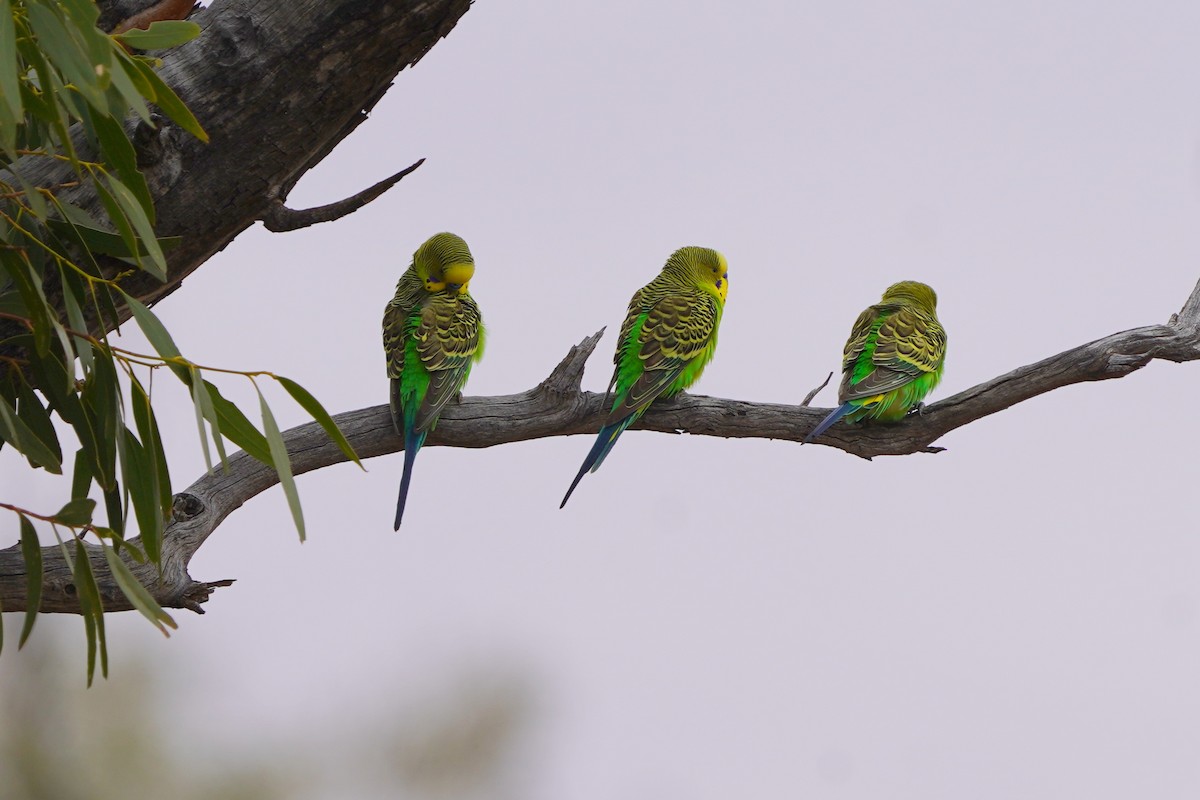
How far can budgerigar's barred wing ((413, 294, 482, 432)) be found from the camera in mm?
2607

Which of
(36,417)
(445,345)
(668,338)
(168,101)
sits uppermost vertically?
(668,338)

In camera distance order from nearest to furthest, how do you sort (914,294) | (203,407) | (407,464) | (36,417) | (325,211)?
(203,407)
(36,417)
(325,211)
(407,464)
(914,294)

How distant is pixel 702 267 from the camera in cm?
338

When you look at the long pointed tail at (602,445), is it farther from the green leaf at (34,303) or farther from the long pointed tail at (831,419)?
the green leaf at (34,303)

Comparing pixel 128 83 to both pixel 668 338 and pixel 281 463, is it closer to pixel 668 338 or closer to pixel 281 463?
pixel 281 463

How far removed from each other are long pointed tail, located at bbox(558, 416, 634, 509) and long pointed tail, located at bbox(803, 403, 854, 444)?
1.32ft

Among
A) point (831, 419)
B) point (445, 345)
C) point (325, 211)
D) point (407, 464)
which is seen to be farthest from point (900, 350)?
point (325, 211)

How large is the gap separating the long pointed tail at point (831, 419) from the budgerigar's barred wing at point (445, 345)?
790mm

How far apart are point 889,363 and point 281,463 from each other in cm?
173

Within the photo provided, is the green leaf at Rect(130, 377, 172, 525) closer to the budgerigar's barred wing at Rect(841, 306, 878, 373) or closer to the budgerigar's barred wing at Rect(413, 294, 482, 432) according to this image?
the budgerigar's barred wing at Rect(413, 294, 482, 432)

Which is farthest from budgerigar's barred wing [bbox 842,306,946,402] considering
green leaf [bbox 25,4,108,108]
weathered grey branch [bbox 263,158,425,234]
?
green leaf [bbox 25,4,108,108]

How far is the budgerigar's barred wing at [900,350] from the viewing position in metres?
2.73

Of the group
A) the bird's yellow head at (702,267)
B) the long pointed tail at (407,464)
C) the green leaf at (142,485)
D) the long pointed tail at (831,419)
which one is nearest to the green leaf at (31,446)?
the green leaf at (142,485)

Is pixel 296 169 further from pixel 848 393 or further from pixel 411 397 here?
pixel 848 393
